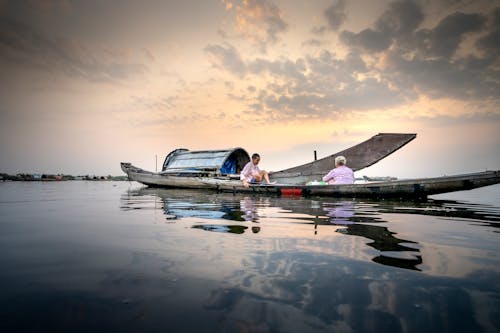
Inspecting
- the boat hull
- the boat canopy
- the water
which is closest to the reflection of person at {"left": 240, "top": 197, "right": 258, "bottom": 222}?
the water

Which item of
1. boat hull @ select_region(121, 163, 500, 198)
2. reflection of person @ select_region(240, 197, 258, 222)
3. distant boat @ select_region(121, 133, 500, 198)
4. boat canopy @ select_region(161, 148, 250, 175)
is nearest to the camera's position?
reflection of person @ select_region(240, 197, 258, 222)

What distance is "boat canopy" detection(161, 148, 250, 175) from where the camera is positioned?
17031mm

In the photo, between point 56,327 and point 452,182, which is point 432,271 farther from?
point 452,182

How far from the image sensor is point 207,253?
2170mm

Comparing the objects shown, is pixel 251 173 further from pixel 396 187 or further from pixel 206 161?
pixel 206 161

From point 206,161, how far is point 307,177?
7014 mm

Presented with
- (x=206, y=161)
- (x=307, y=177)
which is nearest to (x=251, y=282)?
(x=307, y=177)

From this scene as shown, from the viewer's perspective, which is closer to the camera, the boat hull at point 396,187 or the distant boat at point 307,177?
the boat hull at point 396,187

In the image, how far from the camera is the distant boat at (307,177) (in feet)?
23.6

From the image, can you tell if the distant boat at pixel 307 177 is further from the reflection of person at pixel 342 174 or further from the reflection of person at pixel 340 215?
the reflection of person at pixel 340 215

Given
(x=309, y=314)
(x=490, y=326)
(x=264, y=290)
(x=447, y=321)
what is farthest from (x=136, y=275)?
(x=490, y=326)

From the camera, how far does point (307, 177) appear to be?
15414 millimetres

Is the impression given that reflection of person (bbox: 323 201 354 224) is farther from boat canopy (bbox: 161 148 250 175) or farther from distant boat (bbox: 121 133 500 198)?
boat canopy (bbox: 161 148 250 175)

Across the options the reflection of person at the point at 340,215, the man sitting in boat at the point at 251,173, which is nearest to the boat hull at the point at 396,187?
the man sitting in boat at the point at 251,173
